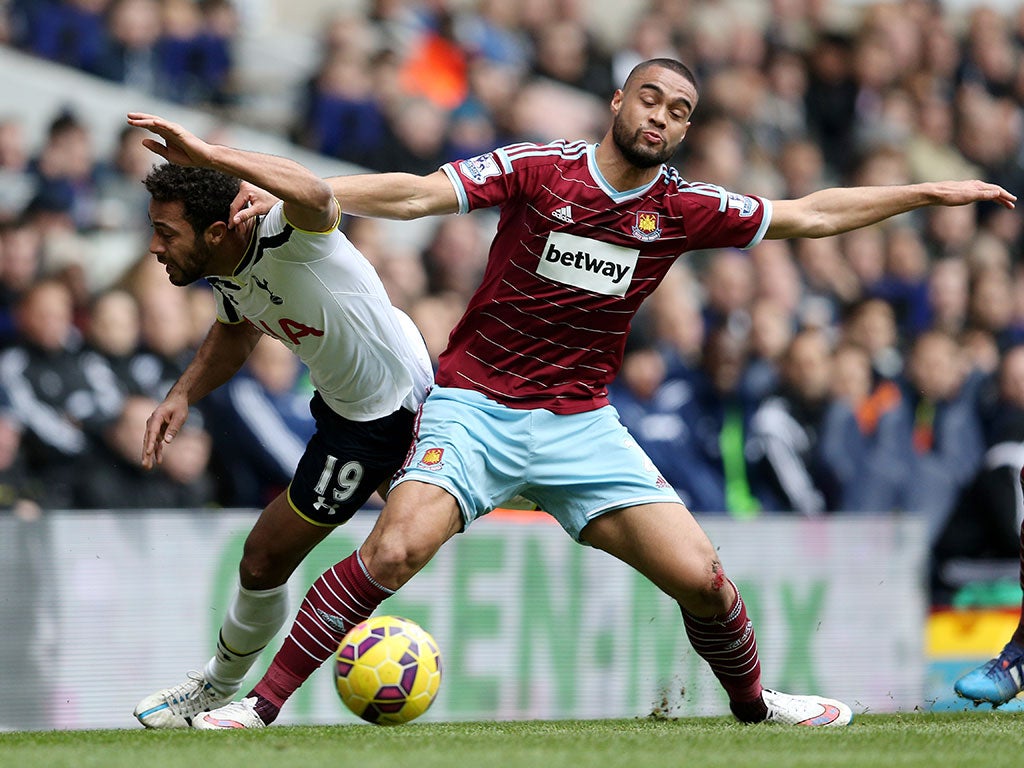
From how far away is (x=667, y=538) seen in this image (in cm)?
592

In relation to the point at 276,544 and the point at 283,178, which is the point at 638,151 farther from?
the point at 276,544

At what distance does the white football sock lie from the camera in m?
6.56

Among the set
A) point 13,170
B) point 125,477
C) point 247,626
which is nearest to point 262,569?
point 247,626

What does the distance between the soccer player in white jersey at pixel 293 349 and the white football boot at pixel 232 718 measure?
62cm

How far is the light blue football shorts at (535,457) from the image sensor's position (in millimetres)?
5918

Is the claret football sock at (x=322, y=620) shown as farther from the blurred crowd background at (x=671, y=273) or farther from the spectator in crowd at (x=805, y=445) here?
the spectator in crowd at (x=805, y=445)

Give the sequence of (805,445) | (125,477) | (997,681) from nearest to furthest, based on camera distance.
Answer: (997,681) < (125,477) < (805,445)

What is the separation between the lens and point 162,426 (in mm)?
6414

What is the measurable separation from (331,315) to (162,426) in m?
0.90

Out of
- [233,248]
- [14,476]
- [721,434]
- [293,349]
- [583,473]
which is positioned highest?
[233,248]

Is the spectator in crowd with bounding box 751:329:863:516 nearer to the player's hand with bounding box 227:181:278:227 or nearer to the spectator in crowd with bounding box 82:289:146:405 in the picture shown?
the spectator in crowd with bounding box 82:289:146:405

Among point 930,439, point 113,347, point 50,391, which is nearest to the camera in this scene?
point 50,391

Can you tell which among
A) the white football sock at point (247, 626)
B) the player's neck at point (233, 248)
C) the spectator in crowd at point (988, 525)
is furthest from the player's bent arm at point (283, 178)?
the spectator in crowd at point (988, 525)

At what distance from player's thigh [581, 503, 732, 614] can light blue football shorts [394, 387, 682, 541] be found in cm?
5
